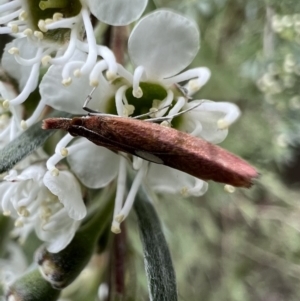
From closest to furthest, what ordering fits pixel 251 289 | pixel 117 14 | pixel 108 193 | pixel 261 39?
pixel 117 14 < pixel 108 193 < pixel 261 39 < pixel 251 289

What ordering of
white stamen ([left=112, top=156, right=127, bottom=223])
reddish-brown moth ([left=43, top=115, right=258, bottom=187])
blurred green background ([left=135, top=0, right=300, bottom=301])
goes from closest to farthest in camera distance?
reddish-brown moth ([left=43, top=115, right=258, bottom=187])
white stamen ([left=112, top=156, right=127, bottom=223])
blurred green background ([left=135, top=0, right=300, bottom=301])

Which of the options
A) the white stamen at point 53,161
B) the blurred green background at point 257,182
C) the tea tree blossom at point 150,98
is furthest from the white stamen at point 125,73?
the blurred green background at point 257,182

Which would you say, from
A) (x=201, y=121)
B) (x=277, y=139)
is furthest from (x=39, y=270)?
(x=277, y=139)

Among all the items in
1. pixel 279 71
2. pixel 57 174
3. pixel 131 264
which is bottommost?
pixel 131 264

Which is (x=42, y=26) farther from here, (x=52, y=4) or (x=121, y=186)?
(x=121, y=186)

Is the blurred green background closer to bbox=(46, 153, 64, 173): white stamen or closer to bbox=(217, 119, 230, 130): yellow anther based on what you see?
bbox=(217, 119, 230, 130): yellow anther

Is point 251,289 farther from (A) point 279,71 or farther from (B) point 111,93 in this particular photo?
(B) point 111,93

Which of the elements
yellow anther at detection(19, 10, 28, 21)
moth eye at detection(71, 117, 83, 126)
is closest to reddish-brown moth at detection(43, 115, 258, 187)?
moth eye at detection(71, 117, 83, 126)
